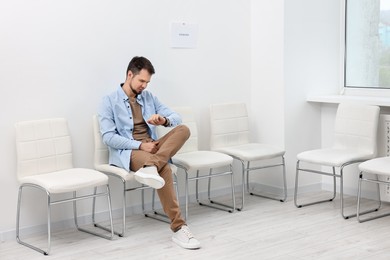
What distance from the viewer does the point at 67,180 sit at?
13.8 feet

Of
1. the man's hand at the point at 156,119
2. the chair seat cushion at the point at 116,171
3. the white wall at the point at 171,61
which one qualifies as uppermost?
the white wall at the point at 171,61

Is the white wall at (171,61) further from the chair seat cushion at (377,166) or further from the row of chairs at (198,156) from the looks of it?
the chair seat cushion at (377,166)

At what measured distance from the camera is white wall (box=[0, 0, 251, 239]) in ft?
14.6

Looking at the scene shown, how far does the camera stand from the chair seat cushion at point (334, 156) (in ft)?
16.1

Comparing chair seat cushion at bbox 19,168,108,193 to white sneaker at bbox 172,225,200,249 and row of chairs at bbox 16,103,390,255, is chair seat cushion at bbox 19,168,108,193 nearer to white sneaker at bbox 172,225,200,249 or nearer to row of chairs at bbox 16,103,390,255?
row of chairs at bbox 16,103,390,255

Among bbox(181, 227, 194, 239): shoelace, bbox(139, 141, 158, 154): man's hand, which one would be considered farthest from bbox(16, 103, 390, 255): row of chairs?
bbox(181, 227, 194, 239): shoelace

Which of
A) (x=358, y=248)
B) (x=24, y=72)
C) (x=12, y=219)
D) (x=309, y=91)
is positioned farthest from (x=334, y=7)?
(x=12, y=219)

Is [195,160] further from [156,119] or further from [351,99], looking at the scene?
[351,99]

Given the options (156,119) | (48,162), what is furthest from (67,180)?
(156,119)

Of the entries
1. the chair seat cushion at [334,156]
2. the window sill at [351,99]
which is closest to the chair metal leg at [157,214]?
the chair seat cushion at [334,156]

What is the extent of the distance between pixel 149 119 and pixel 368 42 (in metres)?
2.24

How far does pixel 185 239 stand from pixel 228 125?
4.78 ft

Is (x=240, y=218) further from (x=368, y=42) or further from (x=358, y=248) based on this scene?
(x=368, y=42)

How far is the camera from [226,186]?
576 cm
